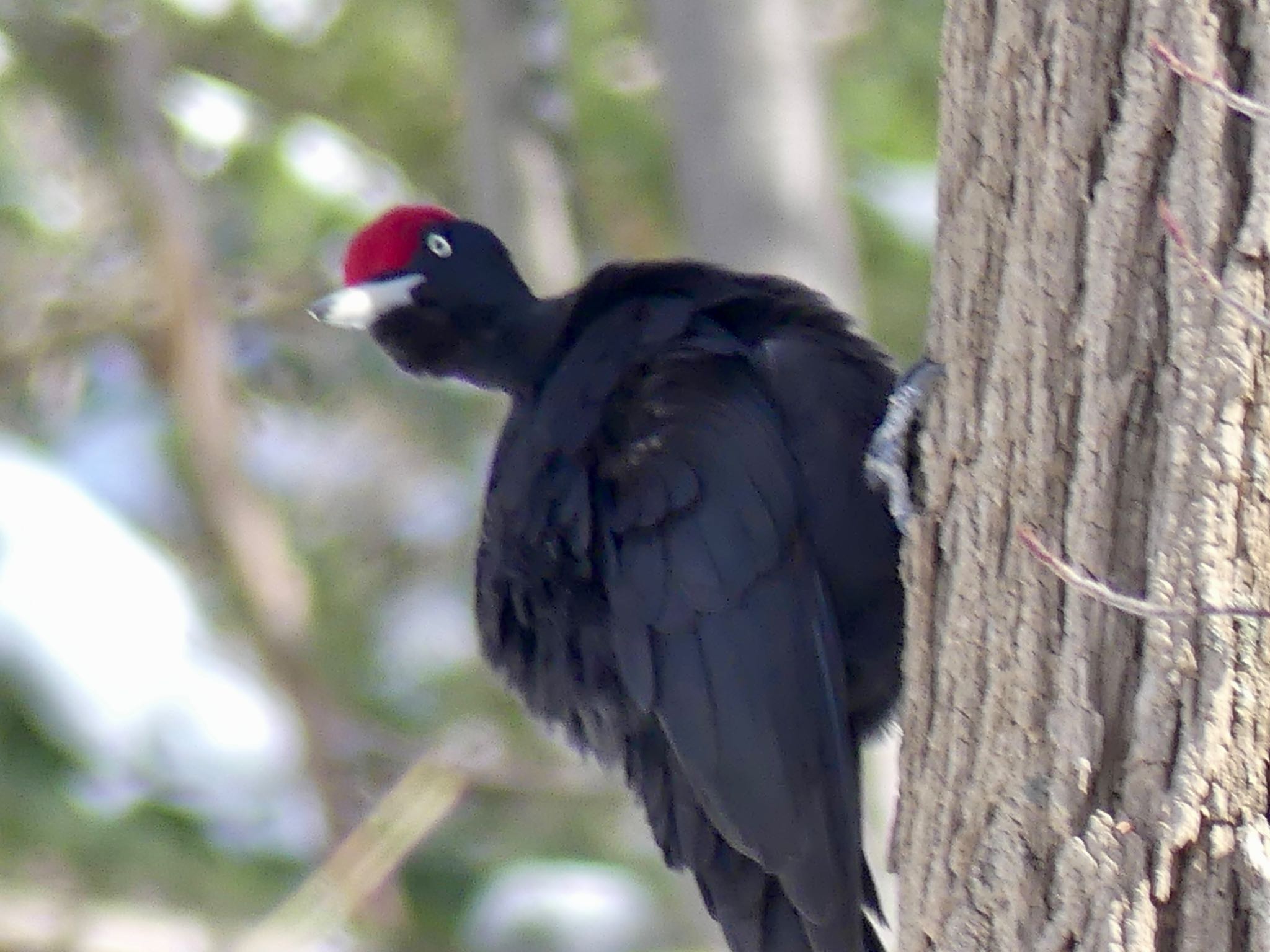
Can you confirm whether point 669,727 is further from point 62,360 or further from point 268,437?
point 268,437

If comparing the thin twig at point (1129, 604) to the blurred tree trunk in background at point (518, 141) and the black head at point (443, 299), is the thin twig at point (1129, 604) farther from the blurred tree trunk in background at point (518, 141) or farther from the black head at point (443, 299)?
the blurred tree trunk in background at point (518, 141)

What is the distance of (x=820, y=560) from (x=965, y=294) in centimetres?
72

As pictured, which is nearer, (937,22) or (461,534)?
(937,22)

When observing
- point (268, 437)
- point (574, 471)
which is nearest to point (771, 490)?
point (574, 471)

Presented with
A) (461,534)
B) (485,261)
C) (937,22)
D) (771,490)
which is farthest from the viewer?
→ (461,534)

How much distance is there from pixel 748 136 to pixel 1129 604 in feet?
10.1

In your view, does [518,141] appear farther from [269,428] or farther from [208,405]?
[269,428]

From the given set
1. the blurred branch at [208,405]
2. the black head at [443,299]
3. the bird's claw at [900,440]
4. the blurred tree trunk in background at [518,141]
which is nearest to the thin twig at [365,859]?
the blurred branch at [208,405]

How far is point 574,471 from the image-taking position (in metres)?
2.87

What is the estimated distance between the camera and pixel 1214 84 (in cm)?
177

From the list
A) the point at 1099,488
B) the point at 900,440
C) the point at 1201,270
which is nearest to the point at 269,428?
the point at 900,440

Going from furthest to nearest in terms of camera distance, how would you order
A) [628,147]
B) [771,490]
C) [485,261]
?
[628,147] → [485,261] → [771,490]

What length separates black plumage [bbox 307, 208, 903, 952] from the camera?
105 inches

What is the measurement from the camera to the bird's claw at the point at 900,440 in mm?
2330
